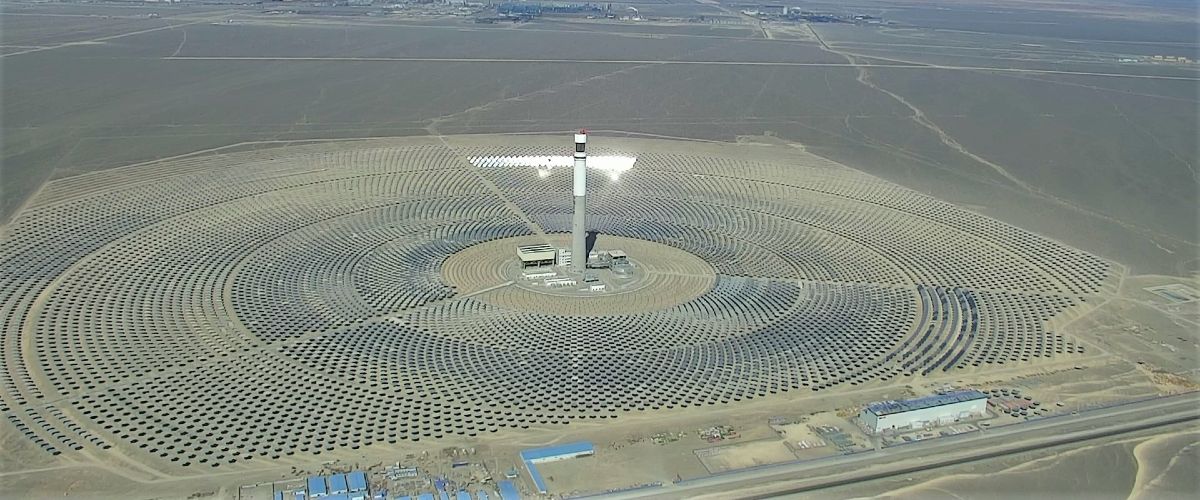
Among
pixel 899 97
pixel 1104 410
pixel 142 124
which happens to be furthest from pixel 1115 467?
pixel 899 97

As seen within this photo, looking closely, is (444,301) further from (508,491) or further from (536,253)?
(508,491)

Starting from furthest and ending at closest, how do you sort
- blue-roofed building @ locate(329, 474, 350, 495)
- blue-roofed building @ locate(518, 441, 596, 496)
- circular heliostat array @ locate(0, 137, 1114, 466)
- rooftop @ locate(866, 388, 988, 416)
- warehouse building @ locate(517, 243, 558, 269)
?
warehouse building @ locate(517, 243, 558, 269) < circular heliostat array @ locate(0, 137, 1114, 466) < rooftop @ locate(866, 388, 988, 416) < blue-roofed building @ locate(518, 441, 596, 496) < blue-roofed building @ locate(329, 474, 350, 495)

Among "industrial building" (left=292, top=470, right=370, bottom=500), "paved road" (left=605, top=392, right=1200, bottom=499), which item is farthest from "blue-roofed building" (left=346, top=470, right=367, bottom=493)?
"paved road" (left=605, top=392, right=1200, bottom=499)

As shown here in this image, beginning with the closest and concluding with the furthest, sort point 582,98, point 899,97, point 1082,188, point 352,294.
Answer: point 352,294 < point 1082,188 < point 582,98 < point 899,97

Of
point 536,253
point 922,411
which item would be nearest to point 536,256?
point 536,253

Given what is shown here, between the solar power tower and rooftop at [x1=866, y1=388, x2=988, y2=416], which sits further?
the solar power tower

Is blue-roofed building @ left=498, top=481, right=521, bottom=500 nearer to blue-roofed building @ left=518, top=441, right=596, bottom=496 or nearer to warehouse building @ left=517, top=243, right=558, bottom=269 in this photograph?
blue-roofed building @ left=518, top=441, right=596, bottom=496

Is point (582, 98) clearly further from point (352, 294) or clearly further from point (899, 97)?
point (352, 294)
